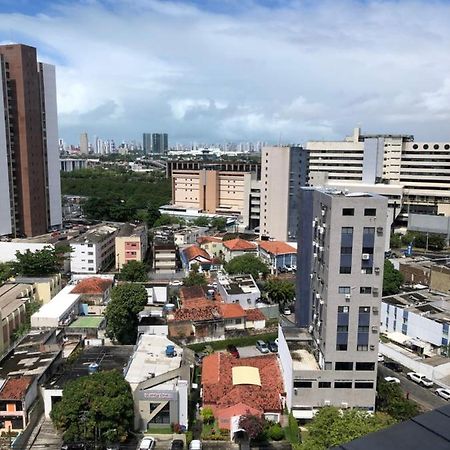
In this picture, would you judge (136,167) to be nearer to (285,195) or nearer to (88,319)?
(285,195)

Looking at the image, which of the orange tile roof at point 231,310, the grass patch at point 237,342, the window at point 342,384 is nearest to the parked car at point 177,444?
the window at point 342,384

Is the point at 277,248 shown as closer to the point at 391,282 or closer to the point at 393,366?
the point at 391,282

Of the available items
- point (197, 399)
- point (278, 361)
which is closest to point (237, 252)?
point (278, 361)

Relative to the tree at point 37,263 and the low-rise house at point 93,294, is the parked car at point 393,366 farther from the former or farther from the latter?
the tree at point 37,263

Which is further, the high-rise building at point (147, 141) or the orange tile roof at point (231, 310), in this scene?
the high-rise building at point (147, 141)

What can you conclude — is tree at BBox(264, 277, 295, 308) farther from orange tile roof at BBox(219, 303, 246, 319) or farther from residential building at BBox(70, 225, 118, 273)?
residential building at BBox(70, 225, 118, 273)
